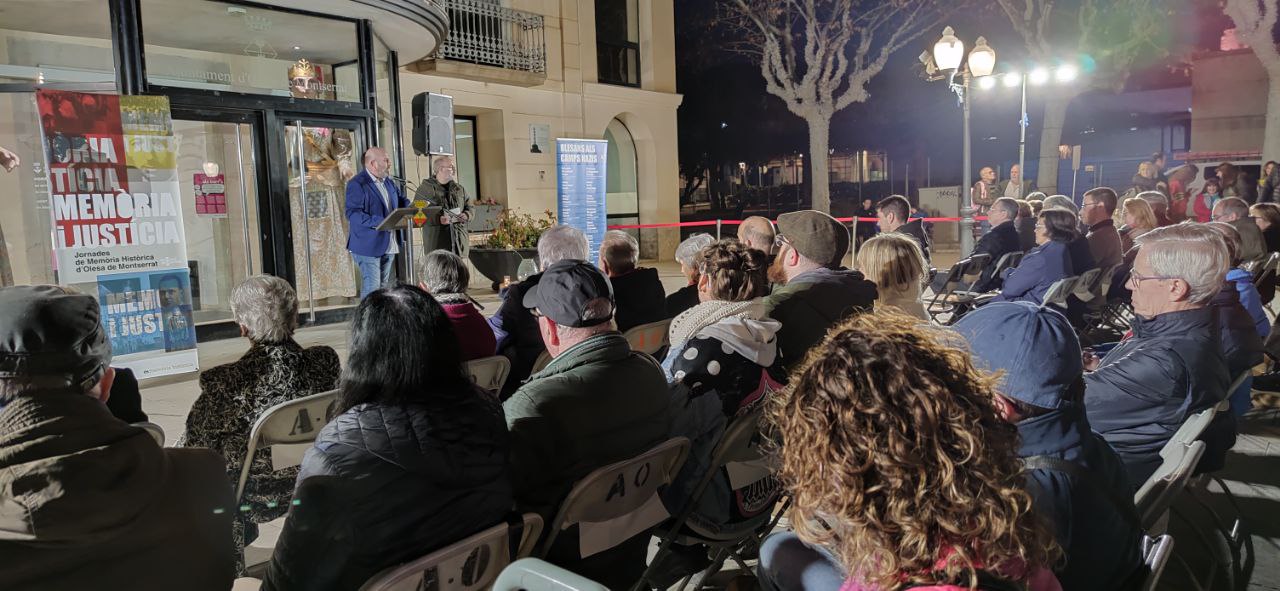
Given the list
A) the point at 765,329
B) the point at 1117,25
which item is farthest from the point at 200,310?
the point at 1117,25

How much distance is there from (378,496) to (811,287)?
2.32m

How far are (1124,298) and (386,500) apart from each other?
21.7ft

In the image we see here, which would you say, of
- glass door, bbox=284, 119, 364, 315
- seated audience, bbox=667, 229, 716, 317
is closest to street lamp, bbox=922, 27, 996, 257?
seated audience, bbox=667, 229, 716, 317

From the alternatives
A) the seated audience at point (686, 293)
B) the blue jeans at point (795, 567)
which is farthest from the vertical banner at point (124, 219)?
the blue jeans at point (795, 567)

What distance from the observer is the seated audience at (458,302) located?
127 inches

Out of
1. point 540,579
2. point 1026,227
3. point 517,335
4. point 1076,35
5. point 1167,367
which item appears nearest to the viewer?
point 540,579

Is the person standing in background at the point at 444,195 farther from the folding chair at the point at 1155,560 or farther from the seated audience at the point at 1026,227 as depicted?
the folding chair at the point at 1155,560

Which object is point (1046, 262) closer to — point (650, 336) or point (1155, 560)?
point (650, 336)

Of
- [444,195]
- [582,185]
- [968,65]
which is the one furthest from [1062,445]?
[582,185]

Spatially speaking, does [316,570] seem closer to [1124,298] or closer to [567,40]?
[1124,298]

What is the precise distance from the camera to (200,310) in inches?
347

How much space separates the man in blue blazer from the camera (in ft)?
25.2

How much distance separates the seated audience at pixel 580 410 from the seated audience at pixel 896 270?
190cm

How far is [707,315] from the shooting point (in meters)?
2.80
